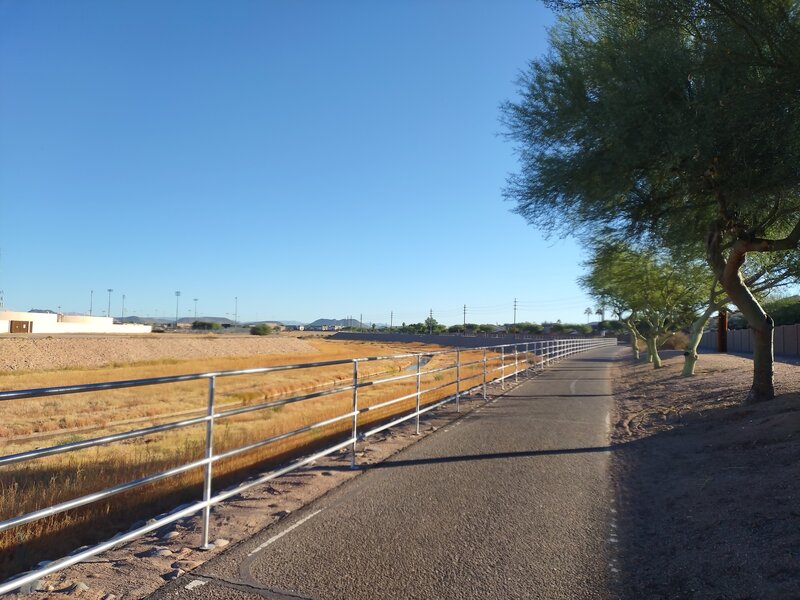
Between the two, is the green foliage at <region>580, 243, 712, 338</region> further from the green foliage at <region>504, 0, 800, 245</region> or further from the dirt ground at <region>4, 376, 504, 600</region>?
the dirt ground at <region>4, 376, 504, 600</region>

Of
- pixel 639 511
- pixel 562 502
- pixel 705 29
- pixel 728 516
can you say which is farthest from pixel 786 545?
pixel 705 29

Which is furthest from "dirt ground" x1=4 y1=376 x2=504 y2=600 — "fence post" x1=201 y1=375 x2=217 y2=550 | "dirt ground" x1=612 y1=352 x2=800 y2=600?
"dirt ground" x1=612 y1=352 x2=800 y2=600

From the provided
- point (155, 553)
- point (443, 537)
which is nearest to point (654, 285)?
point (443, 537)

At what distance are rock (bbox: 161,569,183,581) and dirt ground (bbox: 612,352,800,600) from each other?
321 cm

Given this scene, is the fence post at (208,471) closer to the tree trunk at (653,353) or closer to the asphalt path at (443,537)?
the asphalt path at (443,537)

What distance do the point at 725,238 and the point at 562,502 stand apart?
9103 millimetres

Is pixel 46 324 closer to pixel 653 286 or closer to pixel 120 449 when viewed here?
pixel 653 286

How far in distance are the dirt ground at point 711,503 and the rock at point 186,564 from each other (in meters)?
3.16

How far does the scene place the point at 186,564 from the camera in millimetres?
5160

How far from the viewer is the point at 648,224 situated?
12.9 meters

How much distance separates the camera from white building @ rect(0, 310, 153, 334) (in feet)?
285

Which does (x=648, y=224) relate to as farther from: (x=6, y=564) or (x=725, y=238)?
(x=6, y=564)

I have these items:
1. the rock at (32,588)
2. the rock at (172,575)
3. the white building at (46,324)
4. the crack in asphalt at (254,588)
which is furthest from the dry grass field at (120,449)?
the white building at (46,324)

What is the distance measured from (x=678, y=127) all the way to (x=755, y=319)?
5.50m
